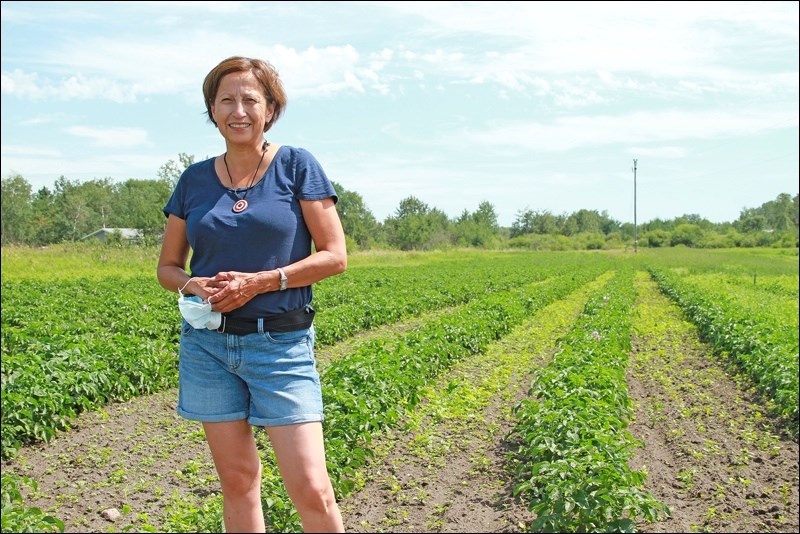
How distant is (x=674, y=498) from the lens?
577 centimetres

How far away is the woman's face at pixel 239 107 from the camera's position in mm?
2703

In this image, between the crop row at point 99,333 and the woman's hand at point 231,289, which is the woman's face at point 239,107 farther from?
the crop row at point 99,333

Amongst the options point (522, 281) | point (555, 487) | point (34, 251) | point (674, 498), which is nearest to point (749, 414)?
point (674, 498)

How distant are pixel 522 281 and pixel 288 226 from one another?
86.3 ft

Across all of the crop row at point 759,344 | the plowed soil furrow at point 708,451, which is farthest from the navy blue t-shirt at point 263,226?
the crop row at point 759,344

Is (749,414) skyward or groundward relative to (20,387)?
groundward

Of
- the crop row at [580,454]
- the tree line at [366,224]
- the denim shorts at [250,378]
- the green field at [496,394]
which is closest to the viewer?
the denim shorts at [250,378]

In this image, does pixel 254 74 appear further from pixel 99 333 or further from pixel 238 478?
pixel 99 333

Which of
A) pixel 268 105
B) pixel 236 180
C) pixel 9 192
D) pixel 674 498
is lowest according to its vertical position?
pixel 674 498

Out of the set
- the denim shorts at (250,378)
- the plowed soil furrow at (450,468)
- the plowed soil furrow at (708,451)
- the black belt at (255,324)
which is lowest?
the plowed soil furrow at (708,451)

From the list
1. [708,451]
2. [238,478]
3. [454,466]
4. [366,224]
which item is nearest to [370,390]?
[454,466]

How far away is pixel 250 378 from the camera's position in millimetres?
2619

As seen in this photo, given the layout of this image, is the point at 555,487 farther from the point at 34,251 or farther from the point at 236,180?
the point at 34,251

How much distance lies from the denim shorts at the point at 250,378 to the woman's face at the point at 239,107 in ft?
2.45
